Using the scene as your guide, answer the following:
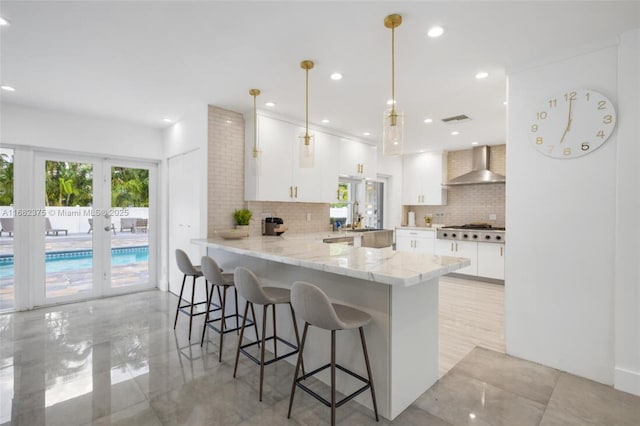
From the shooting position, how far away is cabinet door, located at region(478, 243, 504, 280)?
5492 mm

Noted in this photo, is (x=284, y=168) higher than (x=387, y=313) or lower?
higher

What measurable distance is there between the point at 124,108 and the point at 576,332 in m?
5.39

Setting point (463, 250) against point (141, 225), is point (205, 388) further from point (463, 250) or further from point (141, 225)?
point (463, 250)

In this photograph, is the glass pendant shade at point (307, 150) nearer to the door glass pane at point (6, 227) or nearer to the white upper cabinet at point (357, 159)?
the white upper cabinet at point (357, 159)

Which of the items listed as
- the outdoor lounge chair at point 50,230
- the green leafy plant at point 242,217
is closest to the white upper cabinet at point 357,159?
the green leafy plant at point 242,217

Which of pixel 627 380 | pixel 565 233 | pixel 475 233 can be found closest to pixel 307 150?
pixel 565 233

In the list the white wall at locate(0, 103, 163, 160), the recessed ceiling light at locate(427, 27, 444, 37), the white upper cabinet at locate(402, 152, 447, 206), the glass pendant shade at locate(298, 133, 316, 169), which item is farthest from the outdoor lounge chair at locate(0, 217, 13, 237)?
the white upper cabinet at locate(402, 152, 447, 206)

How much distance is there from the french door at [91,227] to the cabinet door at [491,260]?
563 cm

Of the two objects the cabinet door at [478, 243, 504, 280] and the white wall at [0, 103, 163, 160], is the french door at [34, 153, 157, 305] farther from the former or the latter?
the cabinet door at [478, 243, 504, 280]

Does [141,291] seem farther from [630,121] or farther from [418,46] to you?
[630,121]

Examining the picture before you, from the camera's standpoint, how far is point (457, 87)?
3.34 meters

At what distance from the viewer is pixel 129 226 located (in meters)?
4.96

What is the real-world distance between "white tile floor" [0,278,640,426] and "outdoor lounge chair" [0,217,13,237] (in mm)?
1274

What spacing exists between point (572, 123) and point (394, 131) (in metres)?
1.51
